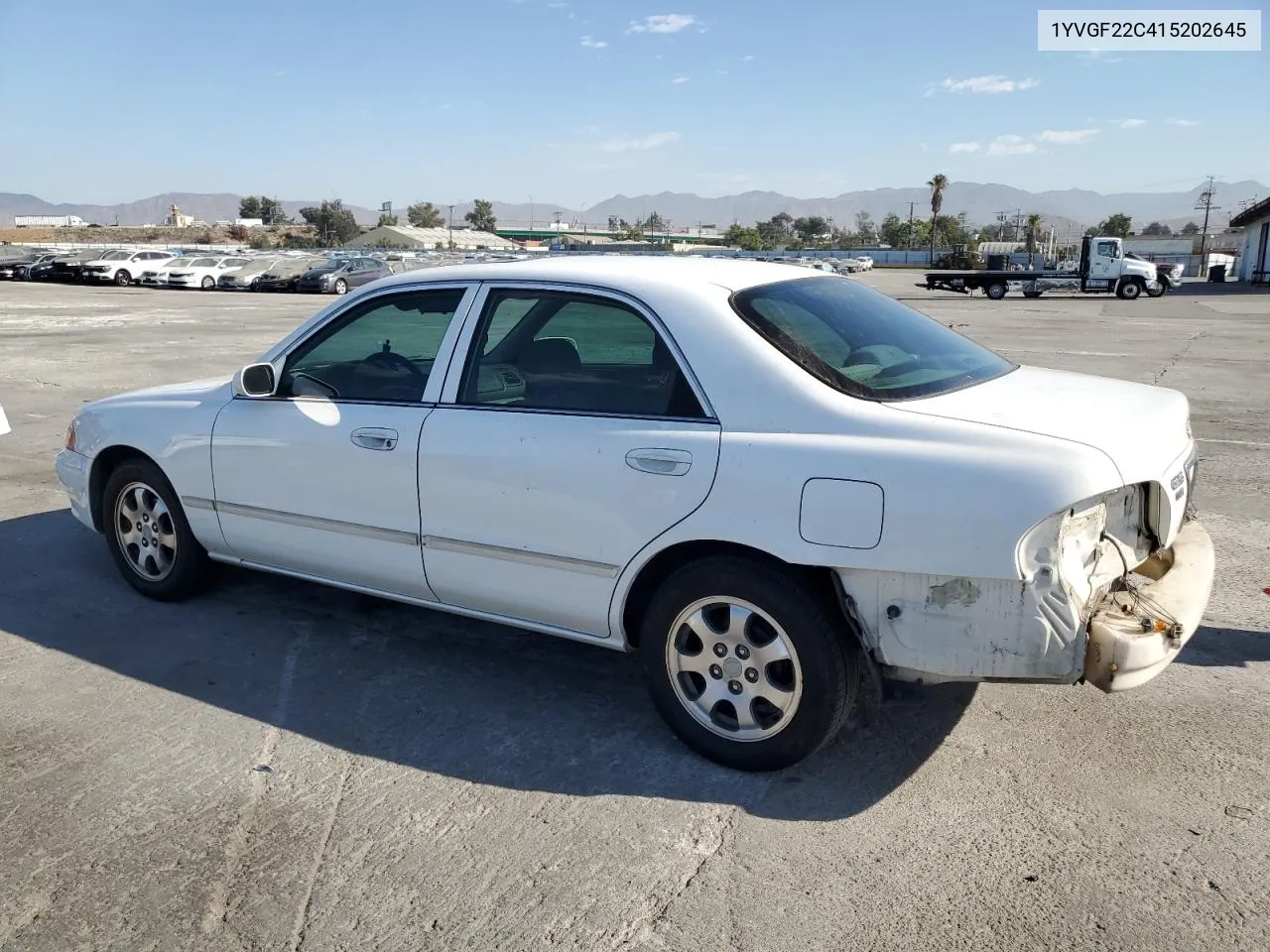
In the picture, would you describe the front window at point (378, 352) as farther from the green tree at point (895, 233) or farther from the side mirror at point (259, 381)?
the green tree at point (895, 233)

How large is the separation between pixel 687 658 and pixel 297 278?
40461 millimetres

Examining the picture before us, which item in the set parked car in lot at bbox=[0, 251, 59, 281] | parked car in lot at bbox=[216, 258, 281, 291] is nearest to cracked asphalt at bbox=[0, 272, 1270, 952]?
parked car in lot at bbox=[216, 258, 281, 291]

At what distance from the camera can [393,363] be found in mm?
4344

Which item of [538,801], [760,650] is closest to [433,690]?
[538,801]

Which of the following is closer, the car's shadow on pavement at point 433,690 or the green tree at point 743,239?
the car's shadow on pavement at point 433,690

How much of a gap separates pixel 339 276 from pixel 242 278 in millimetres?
5857

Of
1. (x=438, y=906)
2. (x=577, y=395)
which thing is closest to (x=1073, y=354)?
(x=577, y=395)

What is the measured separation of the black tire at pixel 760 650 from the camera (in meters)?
3.19

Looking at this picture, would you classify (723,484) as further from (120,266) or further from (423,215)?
(423,215)

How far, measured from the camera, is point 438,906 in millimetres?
2787

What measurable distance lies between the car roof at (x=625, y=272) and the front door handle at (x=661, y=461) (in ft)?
2.10

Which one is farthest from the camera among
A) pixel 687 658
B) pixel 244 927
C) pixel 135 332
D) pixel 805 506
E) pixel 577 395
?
pixel 135 332

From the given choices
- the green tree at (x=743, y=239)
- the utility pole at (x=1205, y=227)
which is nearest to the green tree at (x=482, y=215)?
the green tree at (x=743, y=239)

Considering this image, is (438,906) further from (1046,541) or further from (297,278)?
(297,278)
